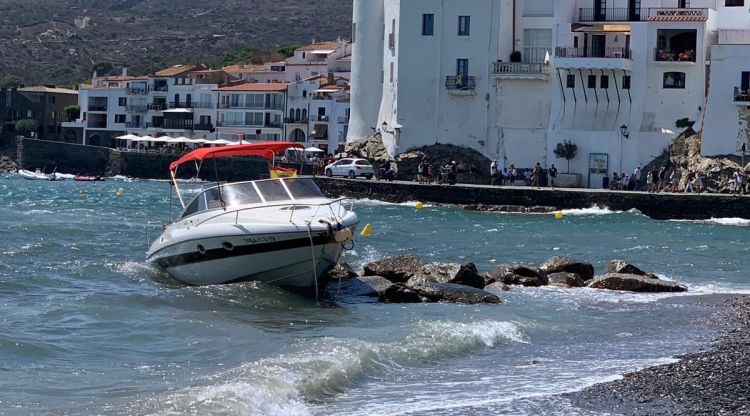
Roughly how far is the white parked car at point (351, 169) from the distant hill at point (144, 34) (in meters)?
89.9

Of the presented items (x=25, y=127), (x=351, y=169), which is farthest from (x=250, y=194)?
(x=25, y=127)

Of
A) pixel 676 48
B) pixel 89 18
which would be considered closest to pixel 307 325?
pixel 676 48

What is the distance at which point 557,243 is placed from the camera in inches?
1719

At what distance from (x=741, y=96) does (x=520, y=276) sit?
1284 inches

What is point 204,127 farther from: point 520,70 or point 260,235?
point 260,235

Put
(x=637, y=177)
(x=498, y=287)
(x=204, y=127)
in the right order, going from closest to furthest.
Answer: (x=498, y=287) < (x=637, y=177) < (x=204, y=127)

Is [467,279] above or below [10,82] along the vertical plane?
below

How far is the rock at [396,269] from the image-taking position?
29.8m

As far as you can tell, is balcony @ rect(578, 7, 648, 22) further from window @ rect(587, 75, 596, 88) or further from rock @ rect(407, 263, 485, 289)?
rock @ rect(407, 263, 485, 289)

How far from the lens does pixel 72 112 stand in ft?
369

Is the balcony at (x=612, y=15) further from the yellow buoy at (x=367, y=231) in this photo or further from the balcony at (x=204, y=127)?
the balcony at (x=204, y=127)

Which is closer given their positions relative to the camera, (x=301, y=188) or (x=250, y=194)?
(x=250, y=194)

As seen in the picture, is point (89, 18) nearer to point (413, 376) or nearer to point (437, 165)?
point (437, 165)

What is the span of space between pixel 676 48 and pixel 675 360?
43759 millimetres
